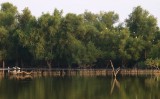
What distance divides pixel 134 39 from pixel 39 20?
62.3 ft

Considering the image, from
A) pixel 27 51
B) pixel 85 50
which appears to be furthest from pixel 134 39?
pixel 27 51

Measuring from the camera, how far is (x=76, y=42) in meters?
79.8

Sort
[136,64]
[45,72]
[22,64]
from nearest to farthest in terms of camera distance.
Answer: [45,72] → [136,64] → [22,64]

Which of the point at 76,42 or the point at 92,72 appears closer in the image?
the point at 92,72

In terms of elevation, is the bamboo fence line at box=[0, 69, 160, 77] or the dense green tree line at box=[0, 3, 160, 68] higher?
the dense green tree line at box=[0, 3, 160, 68]

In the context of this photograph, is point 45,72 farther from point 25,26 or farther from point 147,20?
point 147,20

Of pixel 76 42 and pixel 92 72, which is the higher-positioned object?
pixel 76 42

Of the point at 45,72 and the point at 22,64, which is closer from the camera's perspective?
the point at 45,72

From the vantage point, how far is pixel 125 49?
7919 centimetres

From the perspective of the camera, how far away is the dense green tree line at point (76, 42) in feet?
258

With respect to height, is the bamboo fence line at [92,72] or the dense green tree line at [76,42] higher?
the dense green tree line at [76,42]

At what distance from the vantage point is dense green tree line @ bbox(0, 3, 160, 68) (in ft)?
258

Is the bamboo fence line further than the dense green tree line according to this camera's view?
No

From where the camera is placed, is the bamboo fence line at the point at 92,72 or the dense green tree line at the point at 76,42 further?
the dense green tree line at the point at 76,42
